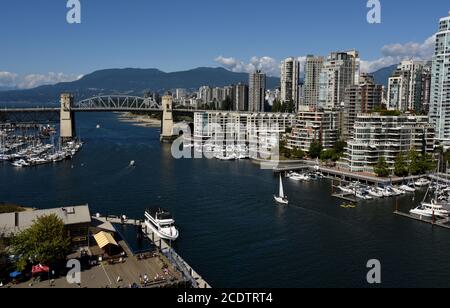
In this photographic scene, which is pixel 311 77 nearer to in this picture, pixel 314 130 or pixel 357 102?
pixel 357 102

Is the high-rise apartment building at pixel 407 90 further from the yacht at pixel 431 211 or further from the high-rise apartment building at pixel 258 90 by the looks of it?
the yacht at pixel 431 211

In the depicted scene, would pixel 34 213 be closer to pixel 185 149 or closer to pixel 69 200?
pixel 69 200

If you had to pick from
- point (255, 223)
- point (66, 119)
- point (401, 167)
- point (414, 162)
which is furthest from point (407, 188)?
point (66, 119)

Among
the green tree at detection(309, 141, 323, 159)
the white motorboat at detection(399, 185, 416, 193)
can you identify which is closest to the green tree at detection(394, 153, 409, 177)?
the white motorboat at detection(399, 185, 416, 193)

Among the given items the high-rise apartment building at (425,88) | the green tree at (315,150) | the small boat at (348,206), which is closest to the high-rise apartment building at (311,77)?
the high-rise apartment building at (425,88)

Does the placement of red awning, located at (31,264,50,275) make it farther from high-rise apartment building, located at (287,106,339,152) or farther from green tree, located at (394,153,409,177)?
high-rise apartment building, located at (287,106,339,152)

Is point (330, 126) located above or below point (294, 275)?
above

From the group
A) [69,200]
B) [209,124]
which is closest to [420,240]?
[69,200]
